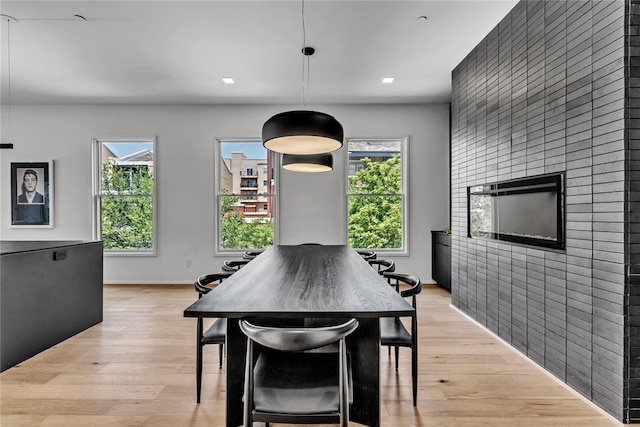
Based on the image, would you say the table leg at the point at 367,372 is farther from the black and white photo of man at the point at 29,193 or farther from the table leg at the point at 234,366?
the black and white photo of man at the point at 29,193

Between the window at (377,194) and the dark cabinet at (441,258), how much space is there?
1.56 ft

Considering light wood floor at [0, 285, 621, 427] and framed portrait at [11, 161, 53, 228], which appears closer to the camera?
light wood floor at [0, 285, 621, 427]

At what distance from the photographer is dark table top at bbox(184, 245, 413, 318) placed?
4.84ft

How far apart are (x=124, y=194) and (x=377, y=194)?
164 inches

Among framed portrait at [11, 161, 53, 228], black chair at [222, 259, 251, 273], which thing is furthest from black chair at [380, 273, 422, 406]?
framed portrait at [11, 161, 53, 228]

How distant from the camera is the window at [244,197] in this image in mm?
5836

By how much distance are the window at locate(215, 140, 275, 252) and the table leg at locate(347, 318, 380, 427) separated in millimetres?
4202

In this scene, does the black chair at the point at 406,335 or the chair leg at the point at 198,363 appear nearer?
the black chair at the point at 406,335

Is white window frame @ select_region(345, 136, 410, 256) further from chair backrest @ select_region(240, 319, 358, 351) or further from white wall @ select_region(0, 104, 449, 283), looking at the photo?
chair backrest @ select_region(240, 319, 358, 351)

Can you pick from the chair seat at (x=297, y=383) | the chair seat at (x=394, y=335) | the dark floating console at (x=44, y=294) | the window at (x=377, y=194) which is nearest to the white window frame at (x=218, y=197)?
the window at (x=377, y=194)

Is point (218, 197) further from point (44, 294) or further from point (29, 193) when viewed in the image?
point (29, 193)

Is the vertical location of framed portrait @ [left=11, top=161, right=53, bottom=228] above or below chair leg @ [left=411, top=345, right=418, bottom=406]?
above

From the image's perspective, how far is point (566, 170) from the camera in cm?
239

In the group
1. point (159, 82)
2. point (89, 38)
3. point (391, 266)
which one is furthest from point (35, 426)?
point (159, 82)
